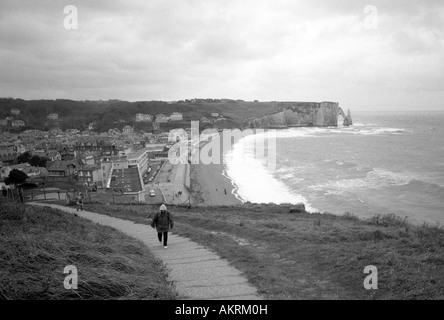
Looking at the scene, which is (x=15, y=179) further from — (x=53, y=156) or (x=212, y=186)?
(x=53, y=156)

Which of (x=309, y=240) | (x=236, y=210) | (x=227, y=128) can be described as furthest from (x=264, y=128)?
(x=309, y=240)

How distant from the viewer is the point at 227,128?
430 ft

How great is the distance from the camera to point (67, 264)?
17.7 feet

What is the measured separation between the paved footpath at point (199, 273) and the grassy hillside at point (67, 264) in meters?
0.31

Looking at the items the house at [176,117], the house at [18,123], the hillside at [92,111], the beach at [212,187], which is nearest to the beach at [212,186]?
the beach at [212,187]

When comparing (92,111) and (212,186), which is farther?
(92,111)

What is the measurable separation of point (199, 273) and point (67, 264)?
7.61 feet

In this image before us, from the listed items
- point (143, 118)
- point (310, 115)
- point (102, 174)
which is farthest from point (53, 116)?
point (102, 174)

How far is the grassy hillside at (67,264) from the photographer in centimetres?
446

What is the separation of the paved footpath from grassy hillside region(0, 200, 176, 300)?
1.01ft

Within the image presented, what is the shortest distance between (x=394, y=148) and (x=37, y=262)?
62.4m

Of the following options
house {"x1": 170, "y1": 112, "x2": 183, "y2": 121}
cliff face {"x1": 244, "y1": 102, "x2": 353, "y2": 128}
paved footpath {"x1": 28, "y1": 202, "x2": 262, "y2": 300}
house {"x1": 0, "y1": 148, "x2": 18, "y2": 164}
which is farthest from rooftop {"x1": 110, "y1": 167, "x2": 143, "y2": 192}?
house {"x1": 170, "y1": 112, "x2": 183, "y2": 121}

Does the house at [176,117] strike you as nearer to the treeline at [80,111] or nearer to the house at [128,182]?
the treeline at [80,111]
